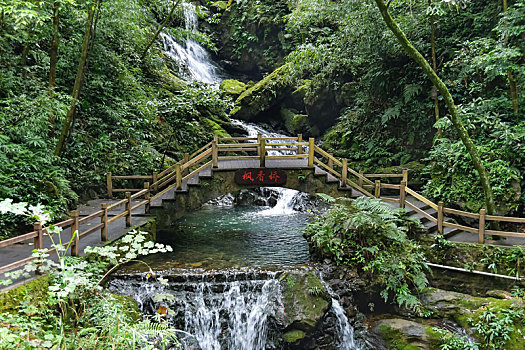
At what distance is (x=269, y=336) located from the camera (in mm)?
6812

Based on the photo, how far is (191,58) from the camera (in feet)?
75.5

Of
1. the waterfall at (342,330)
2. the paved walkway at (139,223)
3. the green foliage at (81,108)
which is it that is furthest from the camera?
the green foliage at (81,108)

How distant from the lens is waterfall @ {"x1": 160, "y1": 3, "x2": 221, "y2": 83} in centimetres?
2102

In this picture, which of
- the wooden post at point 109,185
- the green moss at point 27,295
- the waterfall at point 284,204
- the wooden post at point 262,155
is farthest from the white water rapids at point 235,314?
the waterfall at point 284,204

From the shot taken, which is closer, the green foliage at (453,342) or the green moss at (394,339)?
the green foliage at (453,342)

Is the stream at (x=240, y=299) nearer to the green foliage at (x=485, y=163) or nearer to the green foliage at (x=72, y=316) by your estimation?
the green foliage at (x=72, y=316)

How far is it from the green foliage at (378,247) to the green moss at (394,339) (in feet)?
2.22

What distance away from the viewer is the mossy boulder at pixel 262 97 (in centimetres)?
1942

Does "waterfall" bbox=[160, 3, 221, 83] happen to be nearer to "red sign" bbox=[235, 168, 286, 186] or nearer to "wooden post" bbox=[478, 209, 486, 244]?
"red sign" bbox=[235, 168, 286, 186]

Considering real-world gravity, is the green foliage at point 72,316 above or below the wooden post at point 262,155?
below

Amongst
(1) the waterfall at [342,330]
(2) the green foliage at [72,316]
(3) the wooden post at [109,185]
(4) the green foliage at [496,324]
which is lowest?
(1) the waterfall at [342,330]

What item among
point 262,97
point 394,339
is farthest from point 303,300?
point 262,97

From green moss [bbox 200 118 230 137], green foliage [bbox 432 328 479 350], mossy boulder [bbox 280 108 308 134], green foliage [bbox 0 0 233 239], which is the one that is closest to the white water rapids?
green foliage [bbox 432 328 479 350]

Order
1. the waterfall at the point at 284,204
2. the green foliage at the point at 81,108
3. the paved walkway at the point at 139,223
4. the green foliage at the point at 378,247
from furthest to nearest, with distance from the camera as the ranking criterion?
the waterfall at the point at 284,204 → the green foliage at the point at 81,108 → the green foliage at the point at 378,247 → the paved walkway at the point at 139,223
